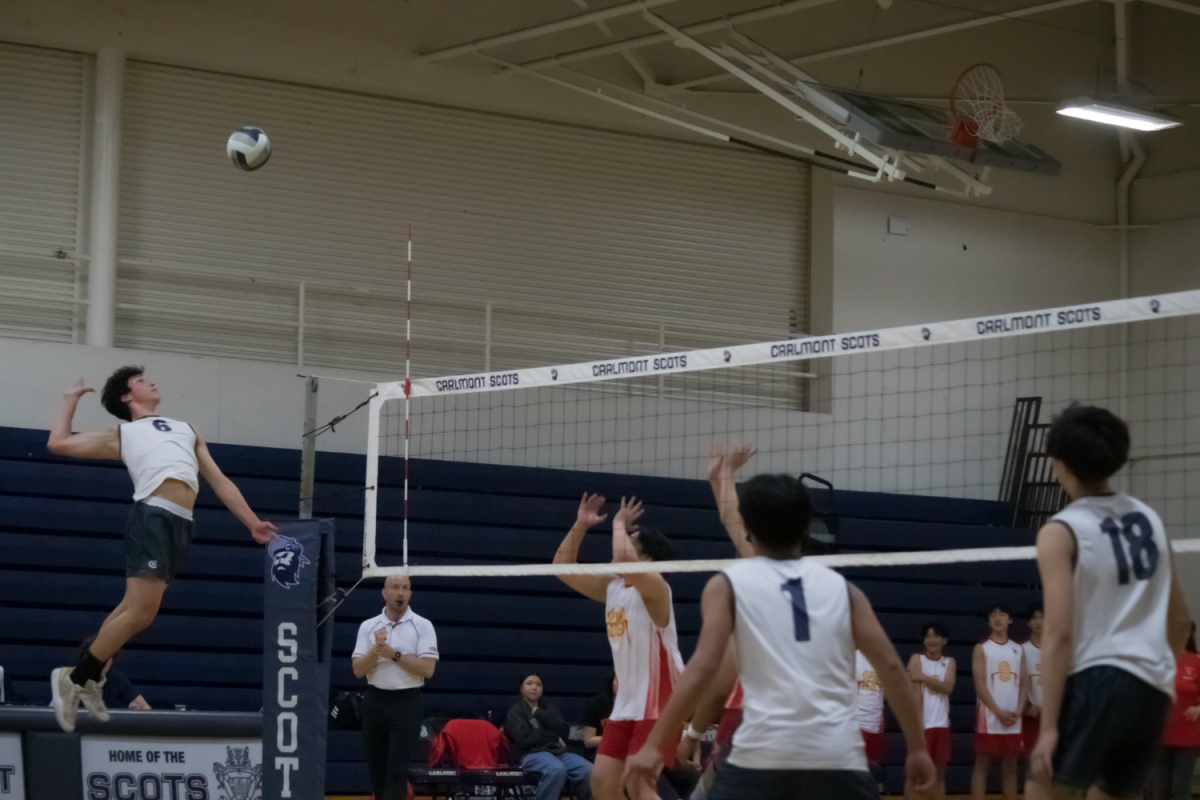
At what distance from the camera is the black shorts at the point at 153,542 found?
7555 mm

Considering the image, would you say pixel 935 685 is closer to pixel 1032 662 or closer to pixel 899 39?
pixel 1032 662

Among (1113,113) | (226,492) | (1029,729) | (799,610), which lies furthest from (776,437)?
(799,610)

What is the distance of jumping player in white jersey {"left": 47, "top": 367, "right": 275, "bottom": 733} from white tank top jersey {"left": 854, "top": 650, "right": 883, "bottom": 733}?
494 centimetres

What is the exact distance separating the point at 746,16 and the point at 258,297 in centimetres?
478

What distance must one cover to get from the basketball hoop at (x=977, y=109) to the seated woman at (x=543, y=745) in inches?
207

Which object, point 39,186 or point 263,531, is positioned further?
point 39,186

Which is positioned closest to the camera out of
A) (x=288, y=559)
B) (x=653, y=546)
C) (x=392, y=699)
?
(x=653, y=546)

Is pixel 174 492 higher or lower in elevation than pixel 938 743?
higher

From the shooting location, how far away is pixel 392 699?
348 inches

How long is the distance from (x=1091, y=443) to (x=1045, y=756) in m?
0.90

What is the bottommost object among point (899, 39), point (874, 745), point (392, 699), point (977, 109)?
point (874, 745)

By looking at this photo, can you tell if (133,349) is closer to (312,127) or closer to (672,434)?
(312,127)

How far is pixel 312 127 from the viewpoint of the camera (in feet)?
41.5

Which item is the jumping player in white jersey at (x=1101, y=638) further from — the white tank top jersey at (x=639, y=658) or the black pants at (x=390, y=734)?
the black pants at (x=390, y=734)
